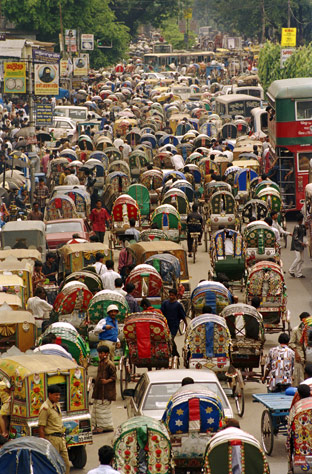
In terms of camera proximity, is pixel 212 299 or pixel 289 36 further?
pixel 289 36

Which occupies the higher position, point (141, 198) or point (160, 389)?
point (141, 198)

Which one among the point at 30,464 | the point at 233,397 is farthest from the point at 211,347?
the point at 30,464

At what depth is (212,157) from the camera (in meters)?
36.8

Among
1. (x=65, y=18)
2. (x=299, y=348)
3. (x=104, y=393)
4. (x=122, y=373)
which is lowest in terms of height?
(x=122, y=373)

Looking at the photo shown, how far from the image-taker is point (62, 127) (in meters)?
52.2

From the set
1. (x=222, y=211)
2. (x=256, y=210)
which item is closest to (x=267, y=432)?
(x=256, y=210)

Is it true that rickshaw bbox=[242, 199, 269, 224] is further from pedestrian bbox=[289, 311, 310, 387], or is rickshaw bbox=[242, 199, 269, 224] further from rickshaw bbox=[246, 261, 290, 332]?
pedestrian bbox=[289, 311, 310, 387]

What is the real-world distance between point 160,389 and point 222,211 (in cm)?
Result: 1380

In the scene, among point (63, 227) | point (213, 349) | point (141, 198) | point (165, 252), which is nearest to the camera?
point (213, 349)

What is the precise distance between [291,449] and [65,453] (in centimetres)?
255

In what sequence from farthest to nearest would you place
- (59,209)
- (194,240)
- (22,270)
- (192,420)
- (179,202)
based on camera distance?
(179,202) < (59,209) < (194,240) < (22,270) < (192,420)

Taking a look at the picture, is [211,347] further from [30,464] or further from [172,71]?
[172,71]

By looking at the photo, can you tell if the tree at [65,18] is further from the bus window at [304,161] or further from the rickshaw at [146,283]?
the rickshaw at [146,283]

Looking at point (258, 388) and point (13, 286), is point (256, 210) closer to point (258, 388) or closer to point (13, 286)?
point (13, 286)
